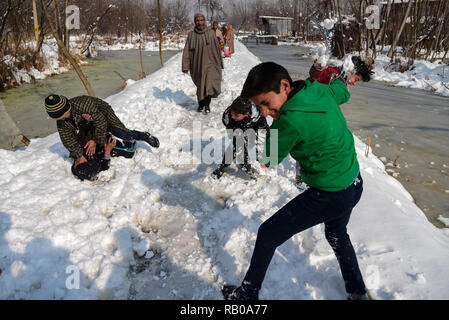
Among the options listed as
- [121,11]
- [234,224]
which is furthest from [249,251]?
[121,11]

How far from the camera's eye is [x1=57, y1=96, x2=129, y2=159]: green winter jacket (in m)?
3.00

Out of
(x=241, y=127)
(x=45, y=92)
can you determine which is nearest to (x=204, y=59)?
(x=241, y=127)

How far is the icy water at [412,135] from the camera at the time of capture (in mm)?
3271

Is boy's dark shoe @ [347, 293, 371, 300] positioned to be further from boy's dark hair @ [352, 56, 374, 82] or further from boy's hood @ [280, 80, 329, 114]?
boy's dark hair @ [352, 56, 374, 82]

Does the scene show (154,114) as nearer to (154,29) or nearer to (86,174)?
(86,174)

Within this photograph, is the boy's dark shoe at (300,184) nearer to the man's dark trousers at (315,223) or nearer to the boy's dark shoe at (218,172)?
the boy's dark shoe at (218,172)

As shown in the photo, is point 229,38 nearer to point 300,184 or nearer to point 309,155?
point 300,184

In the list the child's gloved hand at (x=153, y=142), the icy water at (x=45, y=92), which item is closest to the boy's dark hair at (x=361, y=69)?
the child's gloved hand at (x=153, y=142)

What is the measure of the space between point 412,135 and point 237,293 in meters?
4.64

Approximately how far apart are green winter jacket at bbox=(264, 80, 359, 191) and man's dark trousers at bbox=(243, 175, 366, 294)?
0.22 ft

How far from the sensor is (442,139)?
4.63 m

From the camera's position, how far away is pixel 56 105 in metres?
2.73

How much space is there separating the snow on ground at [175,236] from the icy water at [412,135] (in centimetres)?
33
